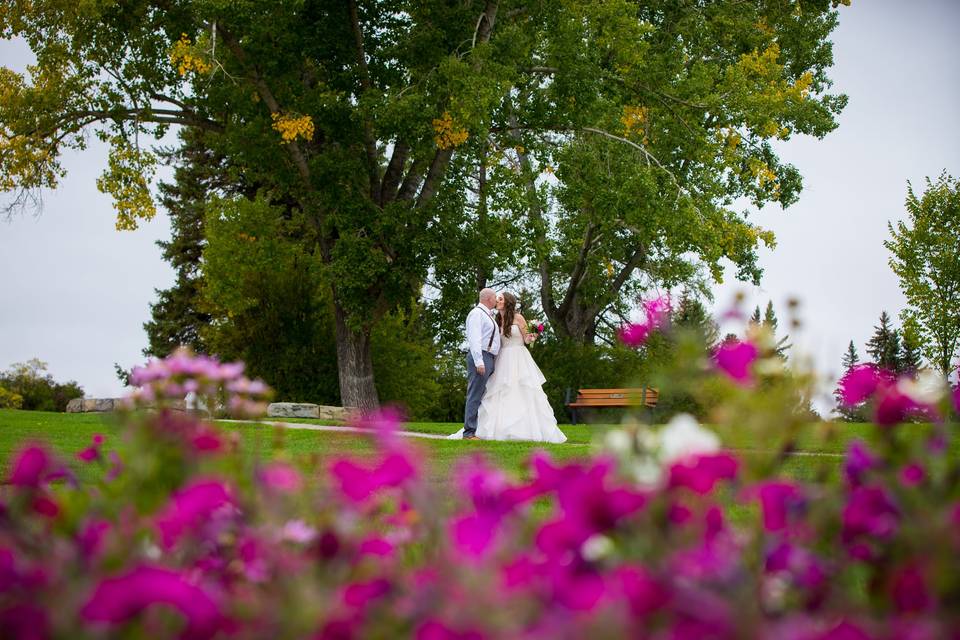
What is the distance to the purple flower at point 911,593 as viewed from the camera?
1438 mm

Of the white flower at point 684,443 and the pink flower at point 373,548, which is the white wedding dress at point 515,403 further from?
the white flower at point 684,443

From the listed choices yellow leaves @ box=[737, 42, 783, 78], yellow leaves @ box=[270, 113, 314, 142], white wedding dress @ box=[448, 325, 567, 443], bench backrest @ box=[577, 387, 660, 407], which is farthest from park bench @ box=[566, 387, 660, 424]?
yellow leaves @ box=[270, 113, 314, 142]

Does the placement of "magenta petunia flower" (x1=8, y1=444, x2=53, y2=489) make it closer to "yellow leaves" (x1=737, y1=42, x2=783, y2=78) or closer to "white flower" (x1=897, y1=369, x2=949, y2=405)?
"white flower" (x1=897, y1=369, x2=949, y2=405)

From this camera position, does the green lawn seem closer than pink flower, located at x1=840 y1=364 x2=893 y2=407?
No

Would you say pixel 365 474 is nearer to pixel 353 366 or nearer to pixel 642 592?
pixel 642 592

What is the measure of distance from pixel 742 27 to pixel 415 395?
38.3 ft

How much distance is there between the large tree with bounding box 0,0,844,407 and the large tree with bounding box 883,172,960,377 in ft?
26.4

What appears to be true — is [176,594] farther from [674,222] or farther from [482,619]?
[674,222]

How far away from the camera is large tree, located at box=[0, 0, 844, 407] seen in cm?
1842

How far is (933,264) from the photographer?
27.9 meters

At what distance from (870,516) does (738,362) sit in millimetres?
452

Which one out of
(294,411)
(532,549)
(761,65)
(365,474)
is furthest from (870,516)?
(761,65)

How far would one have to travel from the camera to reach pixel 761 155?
76.4 feet

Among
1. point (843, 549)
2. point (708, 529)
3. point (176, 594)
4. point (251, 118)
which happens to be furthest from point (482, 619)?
point (251, 118)
